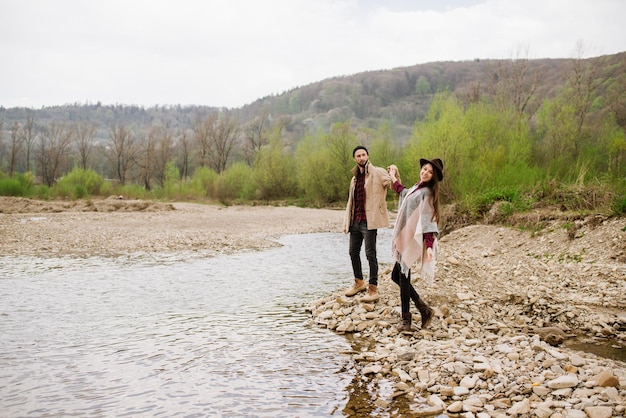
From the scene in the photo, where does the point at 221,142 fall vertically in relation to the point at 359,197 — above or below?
above

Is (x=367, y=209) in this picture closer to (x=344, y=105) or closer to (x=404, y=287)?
(x=404, y=287)

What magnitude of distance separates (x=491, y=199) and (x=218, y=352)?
1273 centimetres

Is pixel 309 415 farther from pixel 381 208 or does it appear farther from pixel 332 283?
pixel 332 283

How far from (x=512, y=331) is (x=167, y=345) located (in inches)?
177

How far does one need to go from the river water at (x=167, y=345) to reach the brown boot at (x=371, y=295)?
896 mm

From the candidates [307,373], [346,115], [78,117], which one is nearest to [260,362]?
[307,373]

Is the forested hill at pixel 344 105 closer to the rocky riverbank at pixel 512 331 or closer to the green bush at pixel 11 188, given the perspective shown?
the green bush at pixel 11 188

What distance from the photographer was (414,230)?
18.0ft

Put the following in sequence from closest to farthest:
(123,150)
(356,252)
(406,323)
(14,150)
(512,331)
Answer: (406,323)
(512,331)
(356,252)
(14,150)
(123,150)

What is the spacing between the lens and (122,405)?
12.9 ft

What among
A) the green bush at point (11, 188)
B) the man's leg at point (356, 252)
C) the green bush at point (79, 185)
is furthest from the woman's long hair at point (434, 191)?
the green bush at point (79, 185)

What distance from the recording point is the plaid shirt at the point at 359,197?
685 cm

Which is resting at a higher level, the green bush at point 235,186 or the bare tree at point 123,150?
the bare tree at point 123,150

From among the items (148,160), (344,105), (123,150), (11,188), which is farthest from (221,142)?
(344,105)
